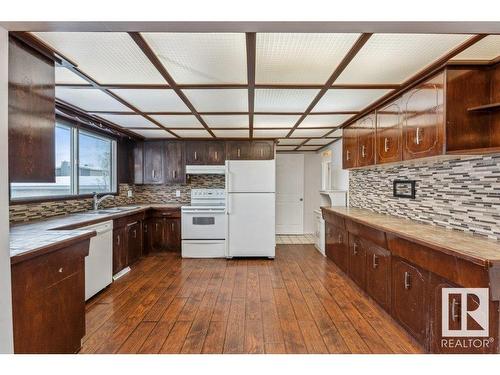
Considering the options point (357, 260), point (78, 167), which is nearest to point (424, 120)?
point (357, 260)

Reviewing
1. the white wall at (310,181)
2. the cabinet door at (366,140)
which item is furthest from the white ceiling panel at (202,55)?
the white wall at (310,181)

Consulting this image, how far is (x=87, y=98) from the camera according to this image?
286cm

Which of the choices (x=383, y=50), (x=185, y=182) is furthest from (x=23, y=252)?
(x=185, y=182)

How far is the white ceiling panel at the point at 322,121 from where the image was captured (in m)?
3.55

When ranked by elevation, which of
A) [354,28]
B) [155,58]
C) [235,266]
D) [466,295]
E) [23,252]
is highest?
[155,58]

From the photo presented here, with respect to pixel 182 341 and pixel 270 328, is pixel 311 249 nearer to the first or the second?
pixel 270 328

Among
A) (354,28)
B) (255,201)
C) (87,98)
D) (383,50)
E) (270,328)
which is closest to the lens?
(354,28)

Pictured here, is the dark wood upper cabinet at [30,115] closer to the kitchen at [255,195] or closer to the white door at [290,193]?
the kitchen at [255,195]

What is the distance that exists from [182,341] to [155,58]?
2.13 m

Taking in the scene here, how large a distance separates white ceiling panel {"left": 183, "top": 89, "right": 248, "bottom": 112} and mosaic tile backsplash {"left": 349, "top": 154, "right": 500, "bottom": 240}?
196cm

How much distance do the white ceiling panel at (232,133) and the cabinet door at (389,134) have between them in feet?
6.73

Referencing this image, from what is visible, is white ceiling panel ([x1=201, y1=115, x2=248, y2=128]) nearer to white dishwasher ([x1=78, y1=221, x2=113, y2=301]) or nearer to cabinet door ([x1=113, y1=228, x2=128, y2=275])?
white dishwasher ([x1=78, y1=221, x2=113, y2=301])

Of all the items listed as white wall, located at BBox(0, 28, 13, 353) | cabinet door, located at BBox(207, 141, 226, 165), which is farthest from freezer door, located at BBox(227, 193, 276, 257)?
white wall, located at BBox(0, 28, 13, 353)

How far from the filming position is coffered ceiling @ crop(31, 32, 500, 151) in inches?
67.3
